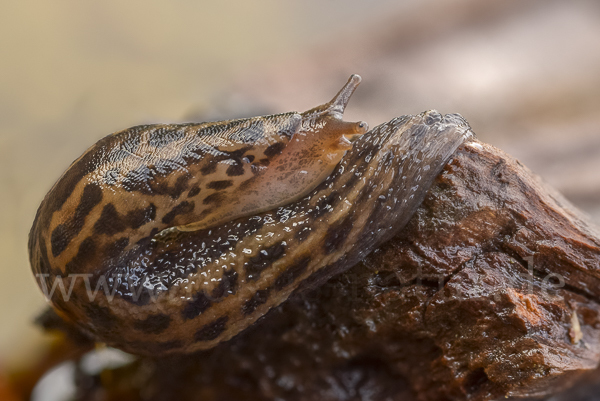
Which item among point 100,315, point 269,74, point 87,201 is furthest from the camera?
point 269,74

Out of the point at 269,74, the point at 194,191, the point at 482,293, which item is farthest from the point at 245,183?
the point at 269,74

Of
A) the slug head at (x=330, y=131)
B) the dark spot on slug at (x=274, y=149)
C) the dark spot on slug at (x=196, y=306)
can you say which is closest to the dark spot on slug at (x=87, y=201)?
the dark spot on slug at (x=196, y=306)

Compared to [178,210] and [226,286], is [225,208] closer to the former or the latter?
[178,210]

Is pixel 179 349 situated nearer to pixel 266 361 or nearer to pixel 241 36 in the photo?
pixel 266 361

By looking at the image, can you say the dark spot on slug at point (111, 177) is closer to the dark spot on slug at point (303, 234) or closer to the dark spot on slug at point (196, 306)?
the dark spot on slug at point (196, 306)

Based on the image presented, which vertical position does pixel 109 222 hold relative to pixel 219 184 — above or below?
below

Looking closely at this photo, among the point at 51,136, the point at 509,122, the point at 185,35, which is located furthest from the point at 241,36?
the point at 509,122

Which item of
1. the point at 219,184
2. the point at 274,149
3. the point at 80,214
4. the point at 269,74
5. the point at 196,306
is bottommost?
the point at 196,306
